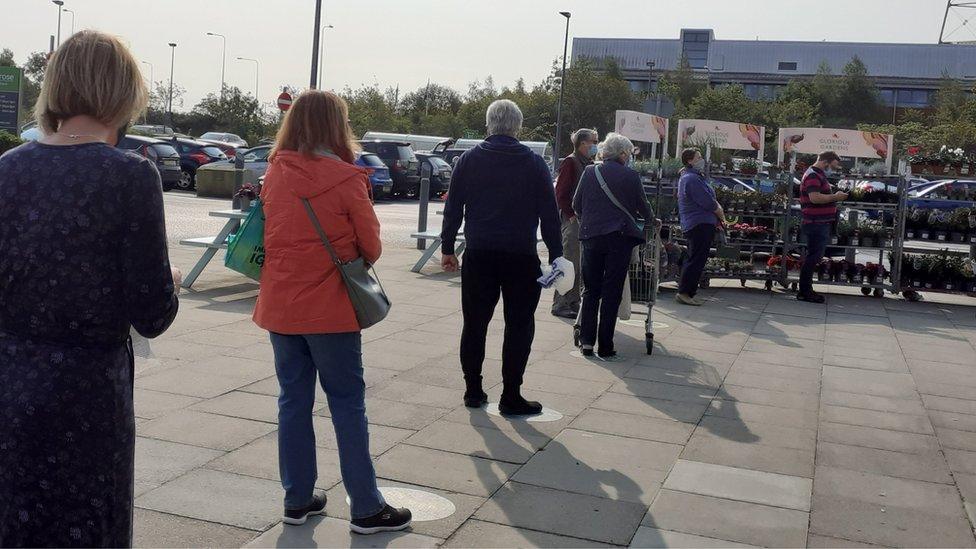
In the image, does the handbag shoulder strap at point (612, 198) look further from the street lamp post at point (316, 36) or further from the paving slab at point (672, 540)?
the street lamp post at point (316, 36)

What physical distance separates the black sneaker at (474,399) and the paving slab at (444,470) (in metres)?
1.02

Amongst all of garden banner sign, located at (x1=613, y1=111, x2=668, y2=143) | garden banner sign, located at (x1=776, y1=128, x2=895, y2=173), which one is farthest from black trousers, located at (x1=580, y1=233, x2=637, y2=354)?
garden banner sign, located at (x1=776, y1=128, x2=895, y2=173)

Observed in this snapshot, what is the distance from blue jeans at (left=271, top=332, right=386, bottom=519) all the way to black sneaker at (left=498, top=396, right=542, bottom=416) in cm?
218

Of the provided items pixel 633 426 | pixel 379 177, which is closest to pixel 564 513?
pixel 633 426

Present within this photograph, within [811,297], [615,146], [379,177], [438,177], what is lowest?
[811,297]

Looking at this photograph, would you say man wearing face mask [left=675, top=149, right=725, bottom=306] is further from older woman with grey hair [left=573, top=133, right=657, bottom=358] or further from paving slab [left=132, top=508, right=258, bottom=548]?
paving slab [left=132, top=508, right=258, bottom=548]

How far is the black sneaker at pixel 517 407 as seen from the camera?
21.5 feet

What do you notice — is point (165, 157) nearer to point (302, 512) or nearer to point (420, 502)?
point (420, 502)

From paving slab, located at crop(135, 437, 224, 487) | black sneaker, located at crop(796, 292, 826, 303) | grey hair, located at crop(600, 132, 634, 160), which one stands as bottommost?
paving slab, located at crop(135, 437, 224, 487)

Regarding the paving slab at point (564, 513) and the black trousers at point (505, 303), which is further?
the black trousers at point (505, 303)

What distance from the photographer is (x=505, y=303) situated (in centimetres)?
657

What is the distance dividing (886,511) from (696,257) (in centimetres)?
755

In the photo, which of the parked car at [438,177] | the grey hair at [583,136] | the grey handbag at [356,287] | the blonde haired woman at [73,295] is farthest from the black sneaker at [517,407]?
the parked car at [438,177]

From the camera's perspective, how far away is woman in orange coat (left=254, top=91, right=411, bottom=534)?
4312mm
